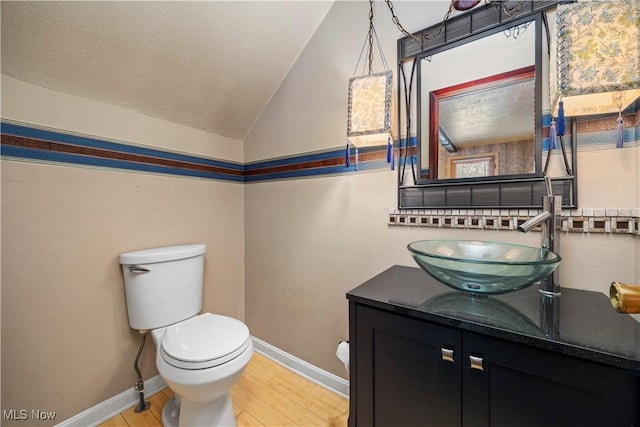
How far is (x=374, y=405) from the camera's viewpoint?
→ 0.86m

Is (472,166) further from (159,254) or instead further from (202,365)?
(159,254)

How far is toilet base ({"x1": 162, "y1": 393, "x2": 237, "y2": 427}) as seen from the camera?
1.18m

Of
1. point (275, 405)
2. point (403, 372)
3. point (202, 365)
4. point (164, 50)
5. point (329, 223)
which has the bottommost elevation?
point (275, 405)

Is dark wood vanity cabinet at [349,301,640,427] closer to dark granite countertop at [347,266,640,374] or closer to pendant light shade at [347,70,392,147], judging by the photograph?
dark granite countertop at [347,266,640,374]

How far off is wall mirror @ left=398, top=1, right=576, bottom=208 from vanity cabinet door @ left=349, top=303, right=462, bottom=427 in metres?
0.60

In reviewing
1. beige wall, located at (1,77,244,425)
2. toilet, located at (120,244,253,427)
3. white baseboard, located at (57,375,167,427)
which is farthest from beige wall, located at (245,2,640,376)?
white baseboard, located at (57,375,167,427)

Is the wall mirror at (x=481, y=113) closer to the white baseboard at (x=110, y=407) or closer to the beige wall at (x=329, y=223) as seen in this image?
the beige wall at (x=329, y=223)

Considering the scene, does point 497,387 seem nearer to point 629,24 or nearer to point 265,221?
point 629,24

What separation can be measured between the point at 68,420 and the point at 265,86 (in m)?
2.05

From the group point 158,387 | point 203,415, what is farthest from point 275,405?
point 158,387

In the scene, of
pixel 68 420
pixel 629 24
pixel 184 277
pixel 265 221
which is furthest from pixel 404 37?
pixel 68 420

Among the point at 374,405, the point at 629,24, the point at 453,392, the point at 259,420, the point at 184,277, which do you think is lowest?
the point at 259,420

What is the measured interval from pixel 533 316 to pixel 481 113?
0.78m

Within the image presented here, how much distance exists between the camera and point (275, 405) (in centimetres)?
143
